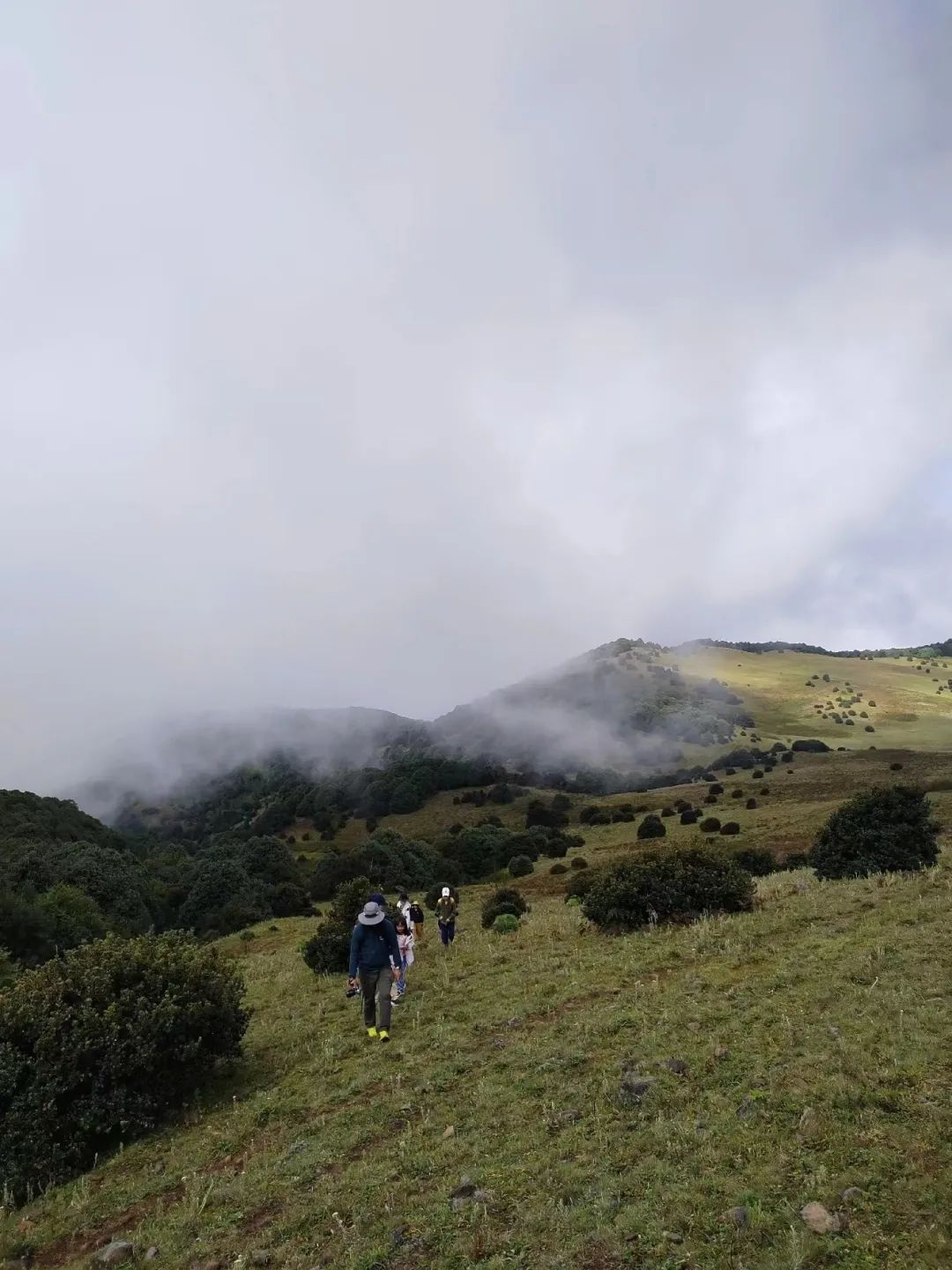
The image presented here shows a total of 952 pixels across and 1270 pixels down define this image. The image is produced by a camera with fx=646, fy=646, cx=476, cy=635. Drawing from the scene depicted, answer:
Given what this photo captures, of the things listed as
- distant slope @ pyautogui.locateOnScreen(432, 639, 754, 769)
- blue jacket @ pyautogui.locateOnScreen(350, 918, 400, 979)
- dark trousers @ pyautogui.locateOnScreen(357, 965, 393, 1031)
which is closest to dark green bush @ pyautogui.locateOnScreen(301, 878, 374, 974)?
dark trousers @ pyautogui.locateOnScreen(357, 965, 393, 1031)

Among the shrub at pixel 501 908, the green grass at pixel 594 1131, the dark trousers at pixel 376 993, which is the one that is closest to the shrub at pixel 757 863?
the shrub at pixel 501 908

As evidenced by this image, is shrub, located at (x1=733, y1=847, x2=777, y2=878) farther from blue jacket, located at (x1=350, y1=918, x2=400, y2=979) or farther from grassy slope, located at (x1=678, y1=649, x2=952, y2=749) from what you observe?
grassy slope, located at (x1=678, y1=649, x2=952, y2=749)

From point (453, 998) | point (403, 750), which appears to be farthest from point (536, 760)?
point (453, 998)

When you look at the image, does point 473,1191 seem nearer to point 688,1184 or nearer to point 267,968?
point 688,1184

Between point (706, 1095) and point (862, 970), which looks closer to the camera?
point (706, 1095)

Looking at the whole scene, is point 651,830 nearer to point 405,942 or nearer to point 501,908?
point 501,908

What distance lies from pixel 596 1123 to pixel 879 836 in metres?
17.3

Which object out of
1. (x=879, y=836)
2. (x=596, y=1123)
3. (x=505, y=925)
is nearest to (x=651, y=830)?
(x=879, y=836)

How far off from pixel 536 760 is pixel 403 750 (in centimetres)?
3564

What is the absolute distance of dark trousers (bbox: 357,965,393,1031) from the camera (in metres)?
12.4

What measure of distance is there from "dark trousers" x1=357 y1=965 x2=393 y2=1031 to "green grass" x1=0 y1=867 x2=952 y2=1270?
0.52 meters

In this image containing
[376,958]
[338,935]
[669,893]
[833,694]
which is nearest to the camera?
[376,958]

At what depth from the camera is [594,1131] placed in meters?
7.20

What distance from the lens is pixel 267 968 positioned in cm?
2319
